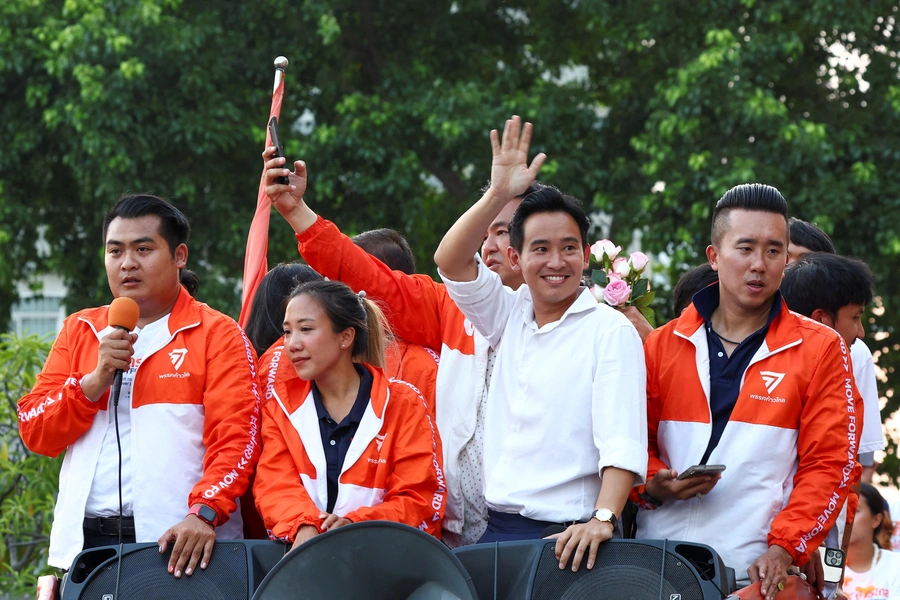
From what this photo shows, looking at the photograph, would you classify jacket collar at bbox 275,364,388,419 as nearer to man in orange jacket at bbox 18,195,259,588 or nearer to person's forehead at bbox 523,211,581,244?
man in orange jacket at bbox 18,195,259,588

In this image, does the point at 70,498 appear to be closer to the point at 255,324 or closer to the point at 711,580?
the point at 255,324

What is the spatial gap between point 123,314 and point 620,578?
1.59 meters

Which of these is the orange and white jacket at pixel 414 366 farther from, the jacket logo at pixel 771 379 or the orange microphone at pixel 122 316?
the jacket logo at pixel 771 379

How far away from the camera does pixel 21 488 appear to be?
6.34 m

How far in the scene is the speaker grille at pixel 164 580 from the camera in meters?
3.06

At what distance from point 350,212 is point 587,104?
261cm

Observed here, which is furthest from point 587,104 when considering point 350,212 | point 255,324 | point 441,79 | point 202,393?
point 202,393

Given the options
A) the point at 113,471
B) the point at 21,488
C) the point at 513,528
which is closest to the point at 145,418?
the point at 113,471

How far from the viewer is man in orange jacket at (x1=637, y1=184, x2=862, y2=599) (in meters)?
3.15

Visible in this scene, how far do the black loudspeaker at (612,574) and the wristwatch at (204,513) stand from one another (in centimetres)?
81

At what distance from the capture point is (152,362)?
3.48 m

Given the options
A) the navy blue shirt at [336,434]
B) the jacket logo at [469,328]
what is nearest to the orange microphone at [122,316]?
the navy blue shirt at [336,434]

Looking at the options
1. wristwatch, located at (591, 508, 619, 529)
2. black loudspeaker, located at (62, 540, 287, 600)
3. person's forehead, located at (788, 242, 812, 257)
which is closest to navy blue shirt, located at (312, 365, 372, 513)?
black loudspeaker, located at (62, 540, 287, 600)

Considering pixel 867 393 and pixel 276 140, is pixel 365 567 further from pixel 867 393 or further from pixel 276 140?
pixel 867 393
